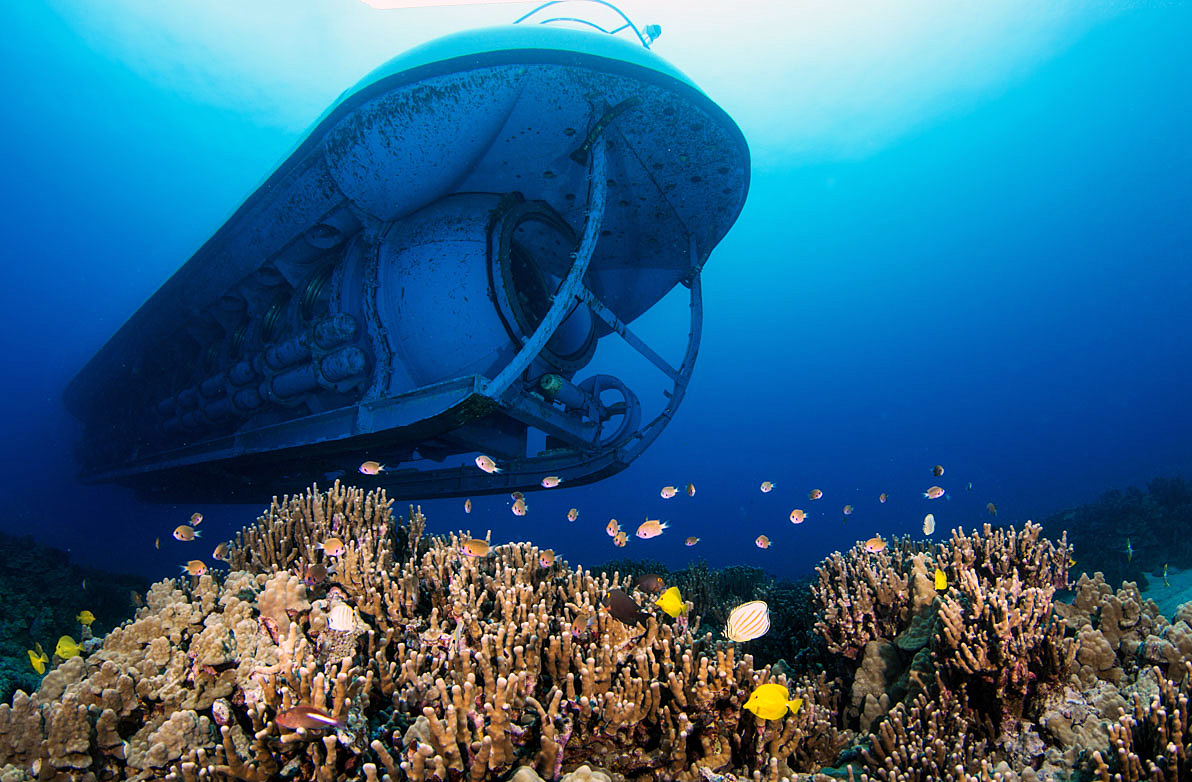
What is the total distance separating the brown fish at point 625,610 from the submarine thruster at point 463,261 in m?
3.05

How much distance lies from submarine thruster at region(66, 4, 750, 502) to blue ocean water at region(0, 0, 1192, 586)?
1.39 m

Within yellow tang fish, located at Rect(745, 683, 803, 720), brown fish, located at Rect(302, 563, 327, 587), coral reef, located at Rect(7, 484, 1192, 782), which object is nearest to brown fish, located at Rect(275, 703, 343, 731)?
coral reef, located at Rect(7, 484, 1192, 782)

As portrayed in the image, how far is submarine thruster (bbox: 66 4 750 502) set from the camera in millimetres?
5160

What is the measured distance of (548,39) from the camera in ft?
16.2

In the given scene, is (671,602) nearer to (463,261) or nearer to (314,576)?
(314,576)

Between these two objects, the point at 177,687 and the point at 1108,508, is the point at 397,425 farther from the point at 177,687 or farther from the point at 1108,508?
the point at 1108,508

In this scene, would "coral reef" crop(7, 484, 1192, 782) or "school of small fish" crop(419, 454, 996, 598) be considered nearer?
"coral reef" crop(7, 484, 1192, 782)

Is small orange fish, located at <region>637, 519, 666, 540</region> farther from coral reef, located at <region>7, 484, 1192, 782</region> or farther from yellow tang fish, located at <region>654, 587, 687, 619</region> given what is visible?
yellow tang fish, located at <region>654, 587, 687, 619</region>

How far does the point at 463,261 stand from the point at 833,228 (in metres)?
59.8

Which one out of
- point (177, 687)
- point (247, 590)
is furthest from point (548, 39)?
Answer: point (177, 687)

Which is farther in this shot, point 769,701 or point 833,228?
point 833,228

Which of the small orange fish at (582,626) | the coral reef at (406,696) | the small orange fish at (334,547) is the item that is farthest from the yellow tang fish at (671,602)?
the small orange fish at (334,547)

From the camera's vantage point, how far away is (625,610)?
2.57m

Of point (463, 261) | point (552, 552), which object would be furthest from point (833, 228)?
point (552, 552)
